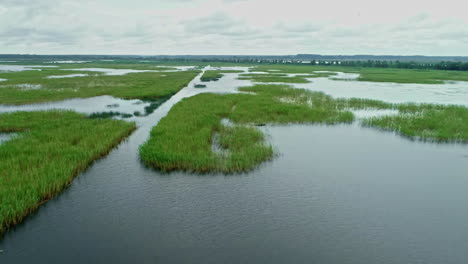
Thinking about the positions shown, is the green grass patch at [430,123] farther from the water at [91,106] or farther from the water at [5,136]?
the water at [5,136]

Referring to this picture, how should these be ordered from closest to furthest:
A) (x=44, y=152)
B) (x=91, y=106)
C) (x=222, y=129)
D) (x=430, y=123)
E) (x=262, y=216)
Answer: (x=262, y=216) < (x=44, y=152) < (x=222, y=129) < (x=430, y=123) < (x=91, y=106)

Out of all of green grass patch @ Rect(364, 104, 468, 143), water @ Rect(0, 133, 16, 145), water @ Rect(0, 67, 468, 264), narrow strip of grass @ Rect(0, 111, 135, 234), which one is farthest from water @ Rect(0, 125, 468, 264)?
water @ Rect(0, 133, 16, 145)

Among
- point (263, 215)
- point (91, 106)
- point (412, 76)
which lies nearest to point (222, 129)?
point (263, 215)

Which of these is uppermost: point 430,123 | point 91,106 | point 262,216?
point 91,106

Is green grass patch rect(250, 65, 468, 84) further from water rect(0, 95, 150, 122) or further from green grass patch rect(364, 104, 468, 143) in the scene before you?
water rect(0, 95, 150, 122)

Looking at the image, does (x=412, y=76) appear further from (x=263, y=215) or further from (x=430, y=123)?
(x=263, y=215)

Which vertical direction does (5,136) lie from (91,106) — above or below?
below
